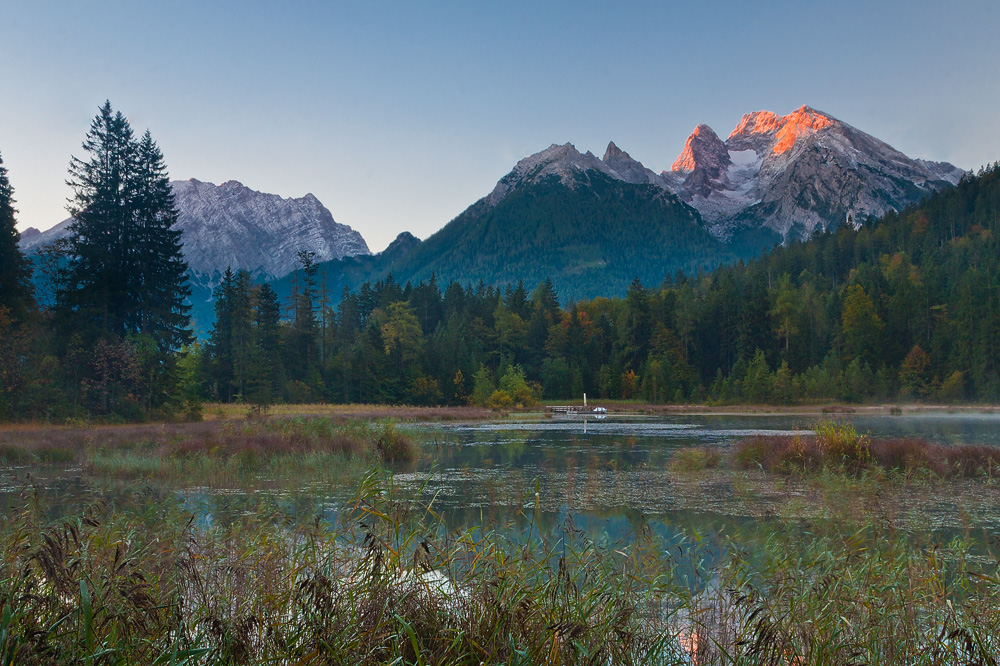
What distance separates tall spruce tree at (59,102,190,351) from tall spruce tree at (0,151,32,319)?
210 cm

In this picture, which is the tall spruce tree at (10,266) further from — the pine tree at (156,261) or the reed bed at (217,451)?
the reed bed at (217,451)

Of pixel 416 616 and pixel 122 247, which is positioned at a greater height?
pixel 122 247

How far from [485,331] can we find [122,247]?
67295mm

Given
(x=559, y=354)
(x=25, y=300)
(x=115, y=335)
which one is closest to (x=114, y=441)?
(x=115, y=335)

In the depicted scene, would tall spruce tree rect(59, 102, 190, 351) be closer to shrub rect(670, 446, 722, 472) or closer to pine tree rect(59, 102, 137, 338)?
pine tree rect(59, 102, 137, 338)

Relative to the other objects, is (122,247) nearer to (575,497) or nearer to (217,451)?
(217,451)

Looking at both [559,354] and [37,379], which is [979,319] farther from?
[37,379]

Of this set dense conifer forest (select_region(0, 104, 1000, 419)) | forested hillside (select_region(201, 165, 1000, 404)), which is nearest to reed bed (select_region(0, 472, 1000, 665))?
dense conifer forest (select_region(0, 104, 1000, 419))

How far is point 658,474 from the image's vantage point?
18594 millimetres

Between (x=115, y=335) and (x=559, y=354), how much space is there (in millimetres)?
72242

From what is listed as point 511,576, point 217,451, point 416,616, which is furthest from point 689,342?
point 416,616

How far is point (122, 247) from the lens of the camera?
40.9 m

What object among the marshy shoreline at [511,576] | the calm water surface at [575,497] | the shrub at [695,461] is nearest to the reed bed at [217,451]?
the marshy shoreline at [511,576]

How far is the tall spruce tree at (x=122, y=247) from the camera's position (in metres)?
38.8
